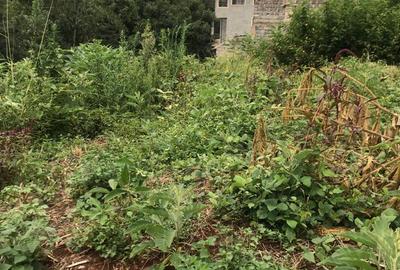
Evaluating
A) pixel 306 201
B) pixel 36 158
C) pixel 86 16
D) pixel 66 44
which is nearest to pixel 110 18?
pixel 86 16

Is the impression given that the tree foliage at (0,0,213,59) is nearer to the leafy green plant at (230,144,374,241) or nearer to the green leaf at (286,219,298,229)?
the leafy green plant at (230,144,374,241)

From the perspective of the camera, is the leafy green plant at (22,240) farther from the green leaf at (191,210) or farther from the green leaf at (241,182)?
the green leaf at (241,182)

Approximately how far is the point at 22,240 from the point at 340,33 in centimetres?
841

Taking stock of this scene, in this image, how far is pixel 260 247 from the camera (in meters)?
2.52

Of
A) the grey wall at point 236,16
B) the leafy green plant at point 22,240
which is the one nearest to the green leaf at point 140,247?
the leafy green plant at point 22,240

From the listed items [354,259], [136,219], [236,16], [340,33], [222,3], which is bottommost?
[236,16]

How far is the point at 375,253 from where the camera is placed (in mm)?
2088

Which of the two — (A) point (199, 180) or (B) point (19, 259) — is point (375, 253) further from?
(B) point (19, 259)

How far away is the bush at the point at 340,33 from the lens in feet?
30.4

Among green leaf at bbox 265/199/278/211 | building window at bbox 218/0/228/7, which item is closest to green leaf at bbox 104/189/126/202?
green leaf at bbox 265/199/278/211

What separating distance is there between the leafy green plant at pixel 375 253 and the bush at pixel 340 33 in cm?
745

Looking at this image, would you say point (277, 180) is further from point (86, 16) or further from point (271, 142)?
point (86, 16)

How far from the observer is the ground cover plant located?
2.42 m

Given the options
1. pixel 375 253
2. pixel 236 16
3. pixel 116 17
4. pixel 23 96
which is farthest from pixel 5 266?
pixel 236 16
